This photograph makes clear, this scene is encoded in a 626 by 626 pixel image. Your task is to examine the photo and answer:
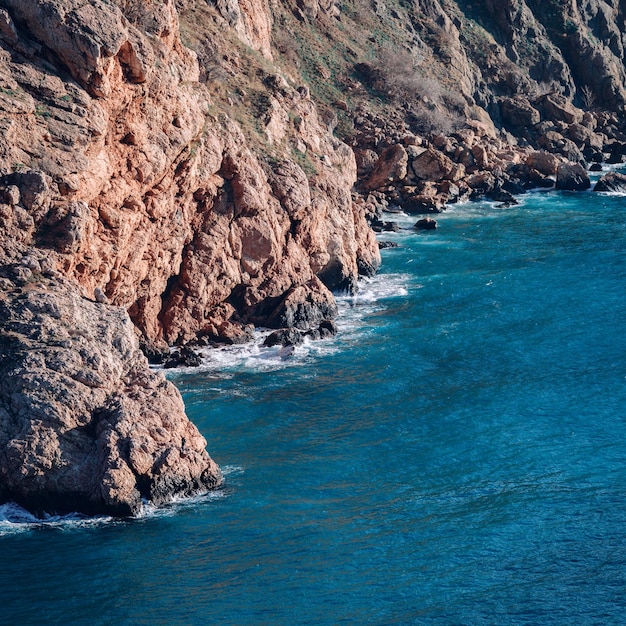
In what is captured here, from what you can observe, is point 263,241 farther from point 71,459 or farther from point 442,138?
point 442,138

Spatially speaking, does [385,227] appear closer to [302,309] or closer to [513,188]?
[513,188]

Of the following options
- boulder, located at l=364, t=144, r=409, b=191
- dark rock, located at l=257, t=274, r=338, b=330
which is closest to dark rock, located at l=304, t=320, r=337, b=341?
dark rock, located at l=257, t=274, r=338, b=330

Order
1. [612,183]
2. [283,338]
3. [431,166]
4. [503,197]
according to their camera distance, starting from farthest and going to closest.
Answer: [612,183]
[431,166]
[503,197]
[283,338]

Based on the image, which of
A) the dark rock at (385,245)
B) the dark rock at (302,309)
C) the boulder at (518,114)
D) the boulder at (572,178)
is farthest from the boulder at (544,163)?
the dark rock at (302,309)

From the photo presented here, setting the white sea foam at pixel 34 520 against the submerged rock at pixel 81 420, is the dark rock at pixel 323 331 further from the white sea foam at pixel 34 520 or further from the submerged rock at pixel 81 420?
the white sea foam at pixel 34 520

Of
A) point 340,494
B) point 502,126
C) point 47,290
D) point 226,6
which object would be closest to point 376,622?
point 340,494

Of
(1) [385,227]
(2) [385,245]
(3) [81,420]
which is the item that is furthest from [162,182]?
(1) [385,227]

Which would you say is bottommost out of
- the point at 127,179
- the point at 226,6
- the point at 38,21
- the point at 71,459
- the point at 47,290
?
the point at 71,459
